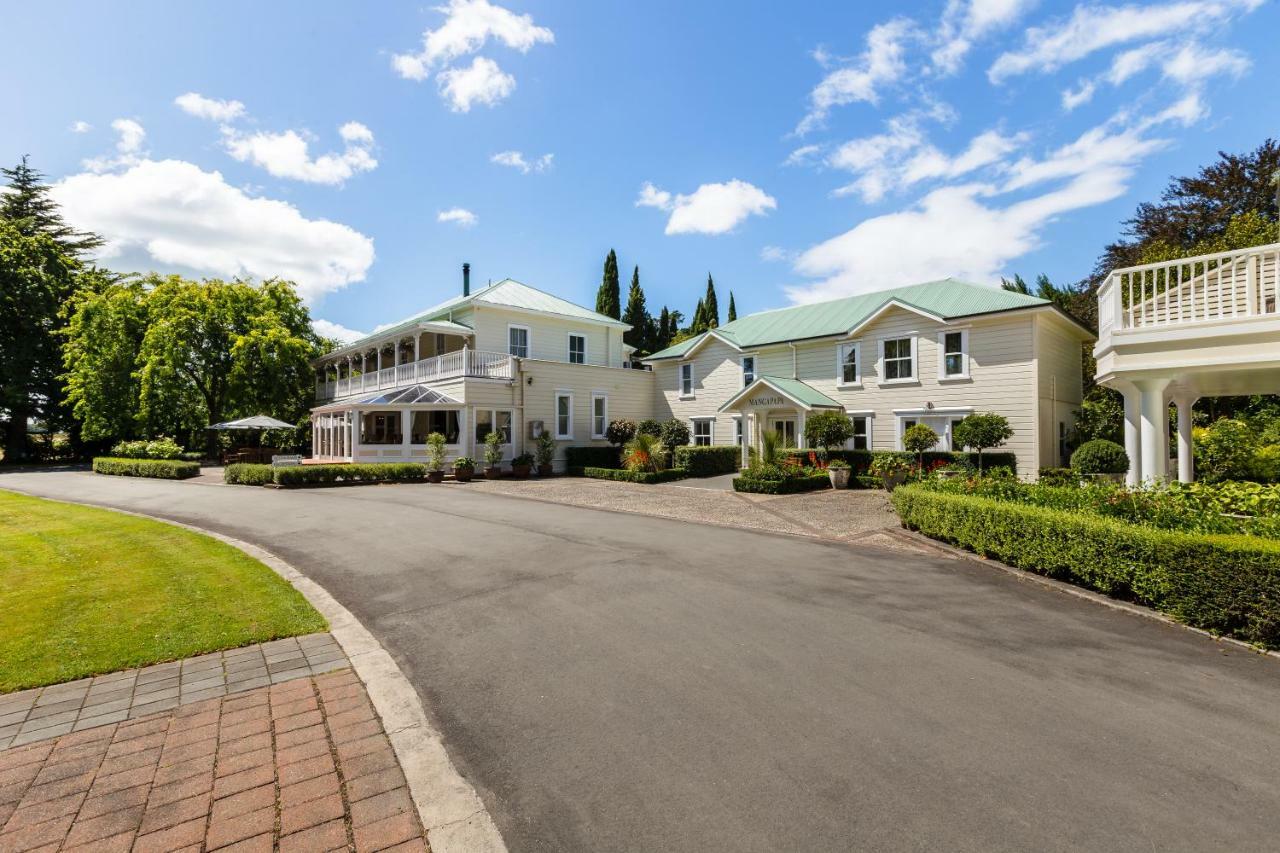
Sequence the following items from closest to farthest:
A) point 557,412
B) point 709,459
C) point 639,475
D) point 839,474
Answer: point 839,474 → point 639,475 → point 709,459 → point 557,412

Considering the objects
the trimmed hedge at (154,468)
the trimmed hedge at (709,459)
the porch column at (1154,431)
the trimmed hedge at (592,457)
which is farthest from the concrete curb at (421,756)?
the trimmed hedge at (154,468)

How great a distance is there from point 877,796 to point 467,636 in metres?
3.70

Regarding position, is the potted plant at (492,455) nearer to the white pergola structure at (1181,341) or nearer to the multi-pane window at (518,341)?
→ the multi-pane window at (518,341)

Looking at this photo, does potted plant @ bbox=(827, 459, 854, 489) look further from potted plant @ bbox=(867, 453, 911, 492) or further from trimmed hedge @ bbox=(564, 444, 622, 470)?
trimmed hedge @ bbox=(564, 444, 622, 470)

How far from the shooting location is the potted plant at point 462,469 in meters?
22.0

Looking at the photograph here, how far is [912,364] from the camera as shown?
69.6ft

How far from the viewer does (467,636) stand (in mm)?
5246

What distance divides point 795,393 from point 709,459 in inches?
183

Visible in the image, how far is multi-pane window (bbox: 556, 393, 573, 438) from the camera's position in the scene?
2698 cm

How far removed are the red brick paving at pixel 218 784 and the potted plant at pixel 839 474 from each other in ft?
57.7

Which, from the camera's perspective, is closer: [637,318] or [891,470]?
[891,470]

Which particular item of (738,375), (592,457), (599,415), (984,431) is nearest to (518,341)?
(599,415)

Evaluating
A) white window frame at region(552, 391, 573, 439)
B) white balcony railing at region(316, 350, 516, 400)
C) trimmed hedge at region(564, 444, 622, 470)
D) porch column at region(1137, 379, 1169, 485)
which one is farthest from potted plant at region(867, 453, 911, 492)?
white balcony railing at region(316, 350, 516, 400)

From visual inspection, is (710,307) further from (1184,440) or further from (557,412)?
(1184,440)
